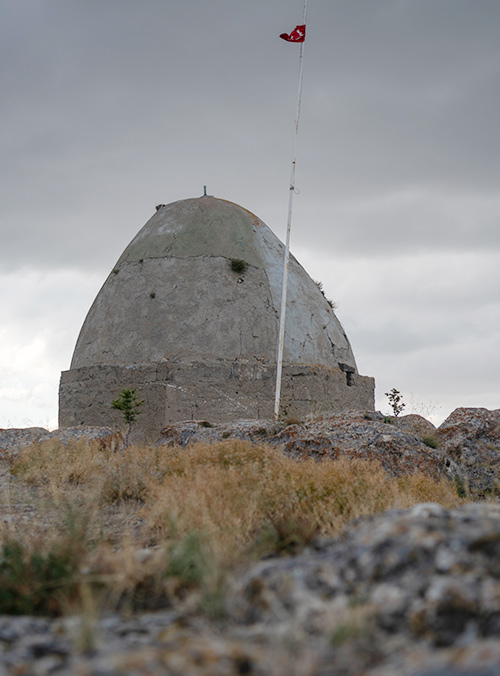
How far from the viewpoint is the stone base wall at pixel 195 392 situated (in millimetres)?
12430

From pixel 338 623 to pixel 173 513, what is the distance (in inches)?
72.1

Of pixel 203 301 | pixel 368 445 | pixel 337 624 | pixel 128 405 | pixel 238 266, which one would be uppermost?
pixel 238 266

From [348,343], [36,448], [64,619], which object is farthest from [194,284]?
[64,619]

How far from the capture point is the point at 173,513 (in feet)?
12.2

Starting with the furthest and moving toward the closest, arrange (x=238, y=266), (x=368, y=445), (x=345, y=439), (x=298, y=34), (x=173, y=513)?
1. (x=298, y=34)
2. (x=238, y=266)
3. (x=345, y=439)
4. (x=368, y=445)
5. (x=173, y=513)

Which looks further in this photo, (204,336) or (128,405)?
(204,336)

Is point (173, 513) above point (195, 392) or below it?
below

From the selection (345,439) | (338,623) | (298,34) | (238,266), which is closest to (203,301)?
(238,266)

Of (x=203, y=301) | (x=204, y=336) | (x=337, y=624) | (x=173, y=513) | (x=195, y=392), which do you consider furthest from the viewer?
(x=203, y=301)

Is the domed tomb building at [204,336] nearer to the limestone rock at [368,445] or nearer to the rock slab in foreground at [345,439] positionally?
the rock slab in foreground at [345,439]

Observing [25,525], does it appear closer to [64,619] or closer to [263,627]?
[64,619]

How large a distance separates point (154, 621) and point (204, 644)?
52cm

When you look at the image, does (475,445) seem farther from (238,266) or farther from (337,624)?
(337,624)

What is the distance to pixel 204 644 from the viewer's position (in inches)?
80.7
